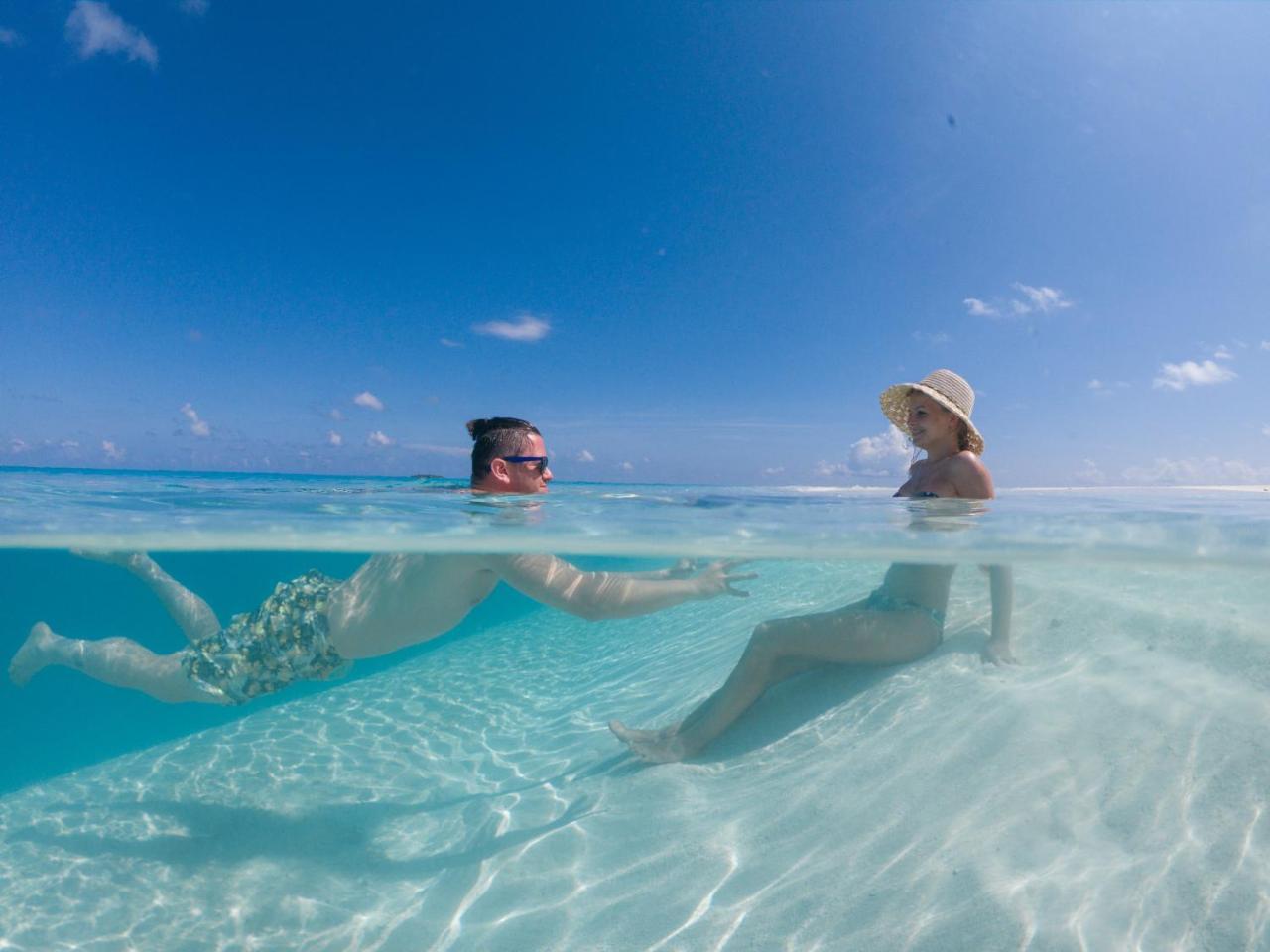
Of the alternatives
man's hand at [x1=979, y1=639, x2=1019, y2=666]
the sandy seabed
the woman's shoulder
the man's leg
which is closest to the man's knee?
the sandy seabed

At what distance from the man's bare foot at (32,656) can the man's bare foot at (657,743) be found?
7190mm

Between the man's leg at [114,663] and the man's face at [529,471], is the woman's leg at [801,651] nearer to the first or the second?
the man's face at [529,471]

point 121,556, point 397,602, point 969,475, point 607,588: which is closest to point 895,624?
point 969,475

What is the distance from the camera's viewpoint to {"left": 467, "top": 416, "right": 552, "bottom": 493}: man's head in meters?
5.28

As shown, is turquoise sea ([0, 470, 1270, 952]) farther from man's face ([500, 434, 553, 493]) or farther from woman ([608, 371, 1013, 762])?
man's face ([500, 434, 553, 493])

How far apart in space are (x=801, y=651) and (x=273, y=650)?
4.48 metres

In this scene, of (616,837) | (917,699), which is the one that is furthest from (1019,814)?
(616,837)

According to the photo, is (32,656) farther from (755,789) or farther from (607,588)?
(755,789)

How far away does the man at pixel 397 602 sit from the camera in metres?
4.37

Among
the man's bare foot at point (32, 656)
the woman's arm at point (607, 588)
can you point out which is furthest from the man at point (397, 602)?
the man's bare foot at point (32, 656)

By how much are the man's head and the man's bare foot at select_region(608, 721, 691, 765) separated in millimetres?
2210

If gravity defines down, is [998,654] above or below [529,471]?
below

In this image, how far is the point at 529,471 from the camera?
542 cm

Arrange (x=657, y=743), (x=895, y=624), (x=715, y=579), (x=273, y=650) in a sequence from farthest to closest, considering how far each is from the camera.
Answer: (x=273, y=650) < (x=657, y=743) < (x=895, y=624) < (x=715, y=579)
